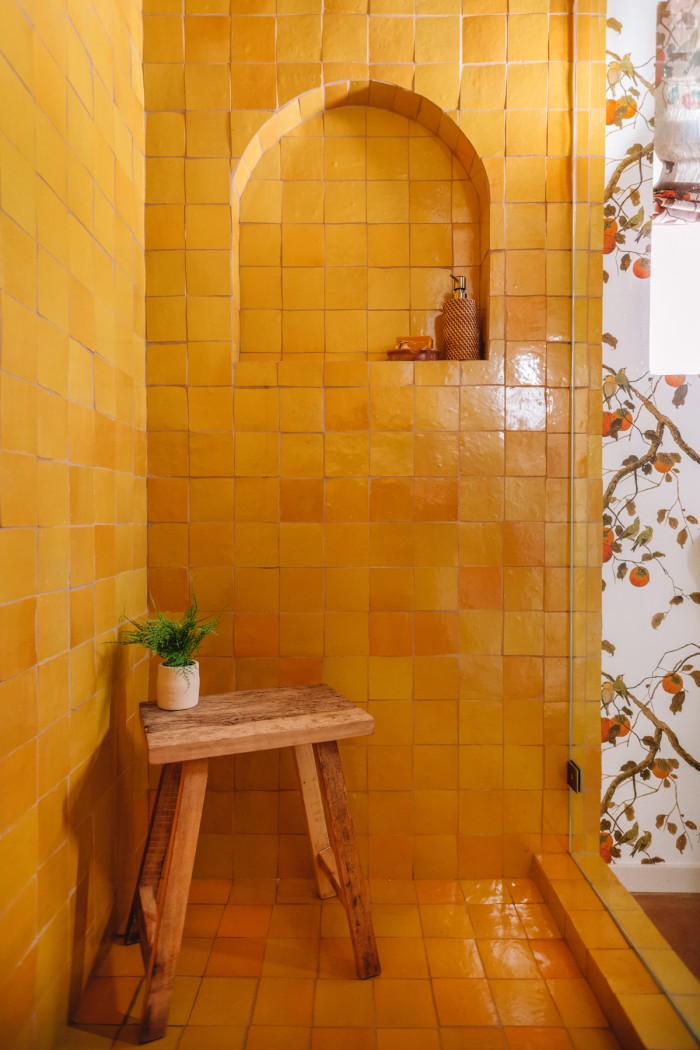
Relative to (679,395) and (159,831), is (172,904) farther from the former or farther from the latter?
(679,395)

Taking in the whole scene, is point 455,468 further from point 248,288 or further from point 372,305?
point 248,288

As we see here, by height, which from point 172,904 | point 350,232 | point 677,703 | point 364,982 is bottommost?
point 364,982

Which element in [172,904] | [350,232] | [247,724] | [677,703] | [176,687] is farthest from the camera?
[350,232]

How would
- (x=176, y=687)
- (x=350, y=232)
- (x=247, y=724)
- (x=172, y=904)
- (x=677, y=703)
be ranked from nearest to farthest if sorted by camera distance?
(x=172, y=904) < (x=247, y=724) < (x=176, y=687) < (x=677, y=703) < (x=350, y=232)

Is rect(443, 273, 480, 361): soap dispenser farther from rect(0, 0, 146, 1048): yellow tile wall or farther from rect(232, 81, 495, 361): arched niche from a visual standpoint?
rect(0, 0, 146, 1048): yellow tile wall

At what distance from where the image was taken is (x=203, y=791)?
56.9 inches

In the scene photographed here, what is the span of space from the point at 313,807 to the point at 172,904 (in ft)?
1.65

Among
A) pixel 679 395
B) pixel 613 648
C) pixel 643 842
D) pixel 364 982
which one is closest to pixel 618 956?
pixel 643 842

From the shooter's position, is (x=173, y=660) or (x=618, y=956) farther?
(x=173, y=660)

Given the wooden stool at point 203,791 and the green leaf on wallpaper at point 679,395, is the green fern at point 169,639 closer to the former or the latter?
the wooden stool at point 203,791

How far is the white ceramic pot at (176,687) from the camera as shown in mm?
1635

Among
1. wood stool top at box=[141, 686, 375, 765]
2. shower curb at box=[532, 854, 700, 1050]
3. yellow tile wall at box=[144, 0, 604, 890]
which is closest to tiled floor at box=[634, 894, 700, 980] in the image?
shower curb at box=[532, 854, 700, 1050]

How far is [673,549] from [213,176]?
5.21ft

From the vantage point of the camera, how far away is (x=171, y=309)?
194cm
